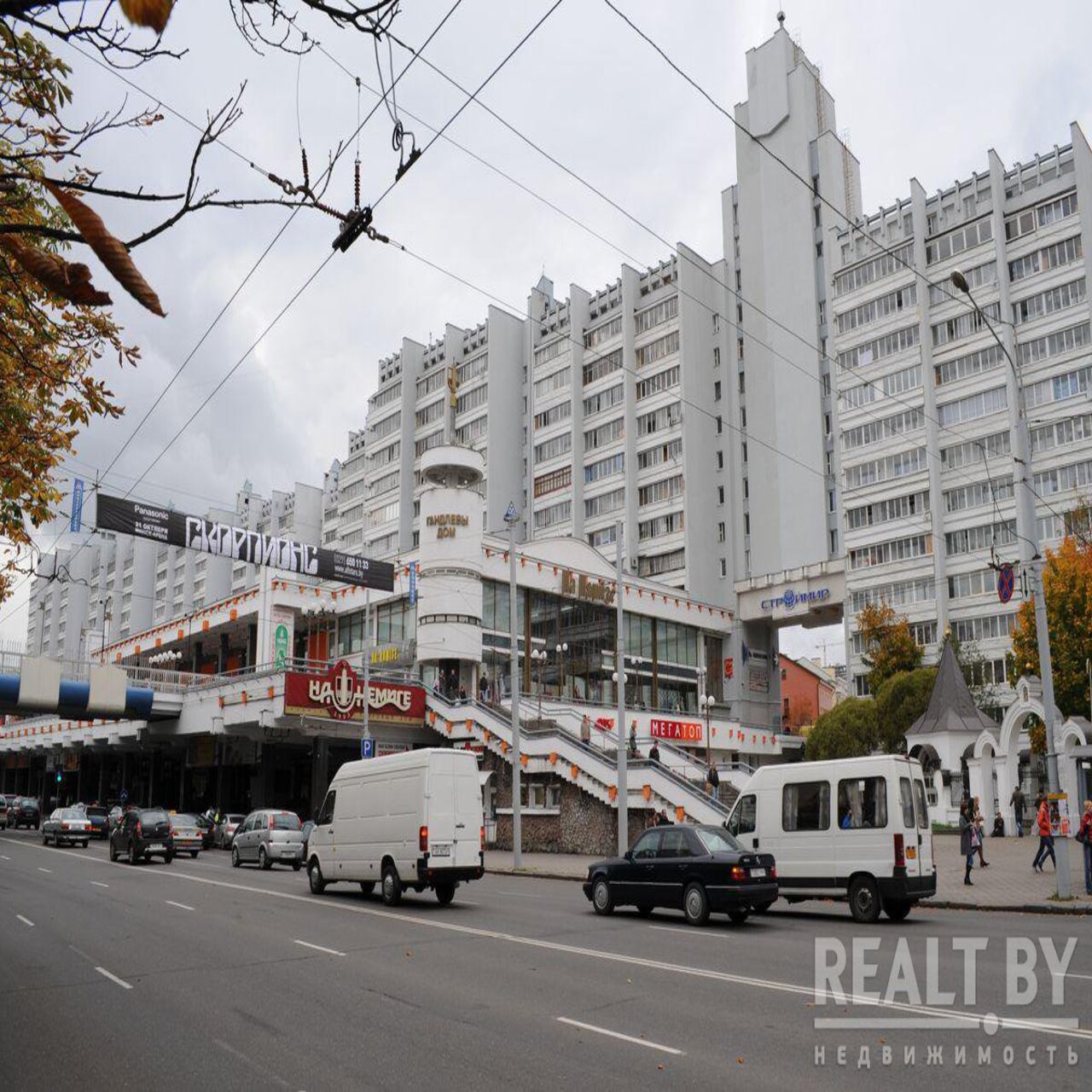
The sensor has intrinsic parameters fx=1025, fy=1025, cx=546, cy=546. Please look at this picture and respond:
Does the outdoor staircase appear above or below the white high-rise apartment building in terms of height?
below

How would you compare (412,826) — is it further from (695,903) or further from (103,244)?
(103,244)

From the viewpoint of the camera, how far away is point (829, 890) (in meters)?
→ 17.1

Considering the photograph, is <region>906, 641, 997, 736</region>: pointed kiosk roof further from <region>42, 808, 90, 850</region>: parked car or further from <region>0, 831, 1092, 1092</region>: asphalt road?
<region>42, 808, 90, 850</region>: parked car

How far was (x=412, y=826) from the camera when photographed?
63.1ft

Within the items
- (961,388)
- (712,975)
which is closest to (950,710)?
(961,388)

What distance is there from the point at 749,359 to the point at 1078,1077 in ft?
251

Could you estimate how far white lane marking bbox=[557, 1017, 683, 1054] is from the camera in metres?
7.75

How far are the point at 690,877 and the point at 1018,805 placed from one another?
2516cm

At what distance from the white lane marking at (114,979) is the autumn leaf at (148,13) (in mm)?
10266

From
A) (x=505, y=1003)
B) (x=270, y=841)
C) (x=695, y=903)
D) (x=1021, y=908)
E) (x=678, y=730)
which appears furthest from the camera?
(x=678, y=730)

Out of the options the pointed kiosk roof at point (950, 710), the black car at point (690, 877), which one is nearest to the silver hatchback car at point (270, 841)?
the black car at point (690, 877)

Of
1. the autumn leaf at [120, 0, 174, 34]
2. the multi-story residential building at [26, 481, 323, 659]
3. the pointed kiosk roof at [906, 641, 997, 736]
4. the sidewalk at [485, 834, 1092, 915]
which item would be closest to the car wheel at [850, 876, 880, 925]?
the sidewalk at [485, 834, 1092, 915]

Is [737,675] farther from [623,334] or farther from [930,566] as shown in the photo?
[623,334]

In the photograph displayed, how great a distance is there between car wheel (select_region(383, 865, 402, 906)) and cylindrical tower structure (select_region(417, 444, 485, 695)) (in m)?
30.2
